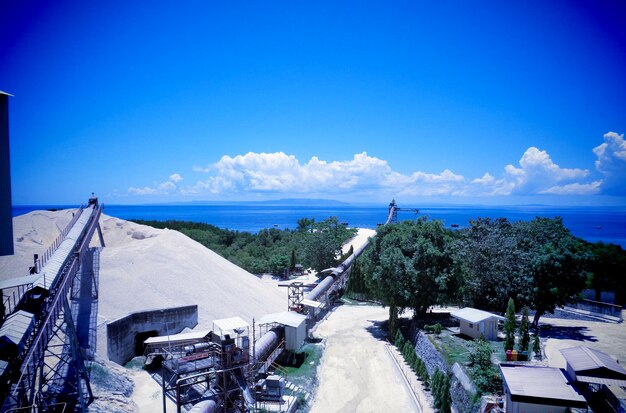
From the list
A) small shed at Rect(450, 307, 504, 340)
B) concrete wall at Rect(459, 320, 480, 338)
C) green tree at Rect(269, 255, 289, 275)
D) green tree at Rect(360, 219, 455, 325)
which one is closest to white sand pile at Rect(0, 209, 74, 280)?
green tree at Rect(269, 255, 289, 275)

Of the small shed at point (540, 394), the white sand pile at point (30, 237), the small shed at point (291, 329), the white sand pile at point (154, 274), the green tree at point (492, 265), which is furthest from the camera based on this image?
the green tree at point (492, 265)

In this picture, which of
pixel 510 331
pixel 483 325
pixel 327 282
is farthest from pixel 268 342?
pixel 327 282

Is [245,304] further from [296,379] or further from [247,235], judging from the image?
[247,235]

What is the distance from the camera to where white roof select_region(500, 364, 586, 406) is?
45.5ft

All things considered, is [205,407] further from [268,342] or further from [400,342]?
[400,342]

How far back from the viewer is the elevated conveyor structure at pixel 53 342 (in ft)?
40.7

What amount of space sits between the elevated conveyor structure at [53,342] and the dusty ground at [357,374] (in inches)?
450

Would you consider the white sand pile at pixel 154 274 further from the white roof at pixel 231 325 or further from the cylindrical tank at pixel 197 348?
the white roof at pixel 231 325

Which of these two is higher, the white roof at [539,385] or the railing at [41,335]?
the railing at [41,335]

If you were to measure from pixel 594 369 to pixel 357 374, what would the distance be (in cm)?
1238

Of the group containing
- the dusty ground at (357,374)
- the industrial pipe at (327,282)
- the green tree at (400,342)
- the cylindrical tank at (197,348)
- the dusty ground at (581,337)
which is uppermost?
the cylindrical tank at (197,348)

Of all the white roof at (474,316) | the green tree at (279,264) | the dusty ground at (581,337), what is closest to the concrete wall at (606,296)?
the dusty ground at (581,337)

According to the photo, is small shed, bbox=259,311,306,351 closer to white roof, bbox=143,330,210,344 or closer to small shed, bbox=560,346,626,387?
white roof, bbox=143,330,210,344

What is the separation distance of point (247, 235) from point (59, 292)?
54.0 metres
